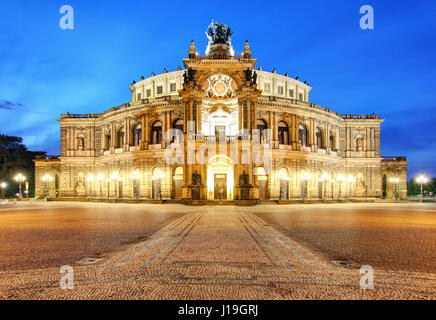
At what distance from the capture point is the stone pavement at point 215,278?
4.71m

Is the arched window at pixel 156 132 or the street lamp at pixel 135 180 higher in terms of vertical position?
the arched window at pixel 156 132

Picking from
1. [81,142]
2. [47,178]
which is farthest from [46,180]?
[81,142]

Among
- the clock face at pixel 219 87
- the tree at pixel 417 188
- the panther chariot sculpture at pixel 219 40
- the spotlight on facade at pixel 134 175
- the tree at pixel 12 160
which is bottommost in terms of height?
the tree at pixel 417 188

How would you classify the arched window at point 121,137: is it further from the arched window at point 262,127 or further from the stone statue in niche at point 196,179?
the arched window at point 262,127

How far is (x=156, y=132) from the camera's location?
39.7 m

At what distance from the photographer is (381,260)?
6.95 meters

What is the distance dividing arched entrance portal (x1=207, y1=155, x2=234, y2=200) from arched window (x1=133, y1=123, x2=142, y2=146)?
14071mm

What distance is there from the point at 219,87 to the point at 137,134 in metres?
16.5

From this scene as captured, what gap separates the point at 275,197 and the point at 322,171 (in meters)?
10.4

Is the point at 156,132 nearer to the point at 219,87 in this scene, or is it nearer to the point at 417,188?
the point at 219,87

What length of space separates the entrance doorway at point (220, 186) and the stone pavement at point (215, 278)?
86.3 ft

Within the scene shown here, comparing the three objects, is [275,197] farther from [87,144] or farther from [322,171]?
[87,144]

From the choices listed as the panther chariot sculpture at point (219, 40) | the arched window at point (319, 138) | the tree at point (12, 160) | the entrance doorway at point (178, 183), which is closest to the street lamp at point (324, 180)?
the arched window at point (319, 138)

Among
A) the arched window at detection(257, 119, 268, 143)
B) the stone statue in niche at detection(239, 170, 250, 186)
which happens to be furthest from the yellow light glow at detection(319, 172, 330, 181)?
the stone statue in niche at detection(239, 170, 250, 186)
